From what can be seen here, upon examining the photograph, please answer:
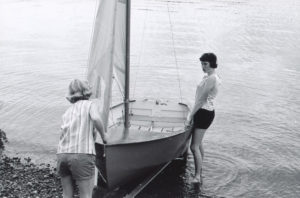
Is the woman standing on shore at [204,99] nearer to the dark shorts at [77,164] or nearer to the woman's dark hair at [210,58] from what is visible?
the woman's dark hair at [210,58]

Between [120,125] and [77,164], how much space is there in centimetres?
415

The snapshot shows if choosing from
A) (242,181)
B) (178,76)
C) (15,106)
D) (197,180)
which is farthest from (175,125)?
(178,76)

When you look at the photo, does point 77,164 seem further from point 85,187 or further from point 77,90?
point 77,90

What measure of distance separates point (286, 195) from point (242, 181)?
3.57 ft

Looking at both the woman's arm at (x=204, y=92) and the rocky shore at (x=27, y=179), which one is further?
the rocky shore at (x=27, y=179)

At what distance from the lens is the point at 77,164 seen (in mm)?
5340

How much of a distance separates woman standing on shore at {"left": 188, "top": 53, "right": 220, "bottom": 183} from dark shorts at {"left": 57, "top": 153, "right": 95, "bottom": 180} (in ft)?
10.7

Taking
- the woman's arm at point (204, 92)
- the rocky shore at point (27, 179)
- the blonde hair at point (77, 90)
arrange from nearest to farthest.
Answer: the blonde hair at point (77, 90), the woman's arm at point (204, 92), the rocky shore at point (27, 179)

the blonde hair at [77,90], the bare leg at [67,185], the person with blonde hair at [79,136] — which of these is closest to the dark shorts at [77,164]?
the person with blonde hair at [79,136]

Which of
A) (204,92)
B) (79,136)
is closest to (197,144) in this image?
(204,92)

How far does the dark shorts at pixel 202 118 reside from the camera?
320 inches

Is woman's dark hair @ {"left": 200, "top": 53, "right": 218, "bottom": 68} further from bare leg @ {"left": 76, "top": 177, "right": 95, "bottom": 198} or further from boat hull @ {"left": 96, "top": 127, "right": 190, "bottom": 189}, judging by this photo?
bare leg @ {"left": 76, "top": 177, "right": 95, "bottom": 198}

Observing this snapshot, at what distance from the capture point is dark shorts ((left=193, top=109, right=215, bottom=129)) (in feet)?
26.7

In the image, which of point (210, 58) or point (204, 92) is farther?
point (204, 92)
